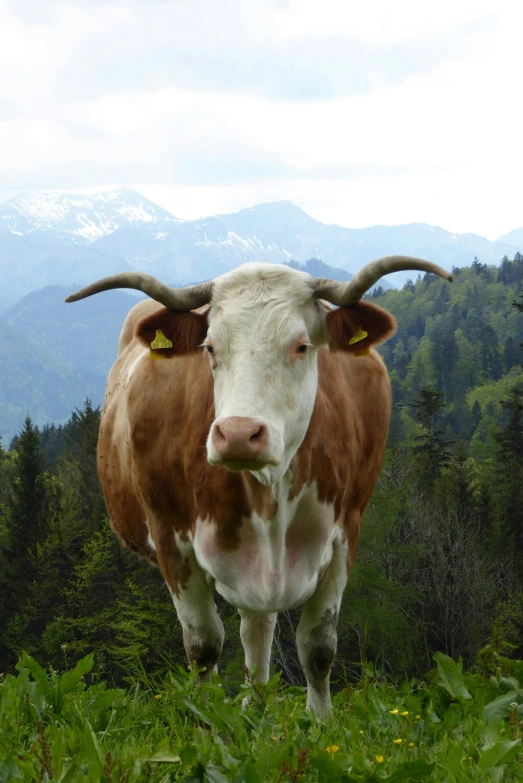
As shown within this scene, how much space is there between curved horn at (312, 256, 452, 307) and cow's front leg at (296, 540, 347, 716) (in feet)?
6.24

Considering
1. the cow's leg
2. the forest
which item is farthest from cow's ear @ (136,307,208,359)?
the forest

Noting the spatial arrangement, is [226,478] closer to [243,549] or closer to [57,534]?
[243,549]

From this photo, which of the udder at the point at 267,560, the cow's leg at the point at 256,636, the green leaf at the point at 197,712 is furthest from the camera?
the cow's leg at the point at 256,636

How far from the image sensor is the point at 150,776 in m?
3.34

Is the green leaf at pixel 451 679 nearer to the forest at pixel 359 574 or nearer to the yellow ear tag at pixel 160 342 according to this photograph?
the yellow ear tag at pixel 160 342

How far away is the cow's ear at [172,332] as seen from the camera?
5.57 meters

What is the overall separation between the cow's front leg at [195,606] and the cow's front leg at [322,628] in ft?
Result: 2.11

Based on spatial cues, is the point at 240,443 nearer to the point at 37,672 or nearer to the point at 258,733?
the point at 258,733

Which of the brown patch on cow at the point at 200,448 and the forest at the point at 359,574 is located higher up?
the brown patch on cow at the point at 200,448

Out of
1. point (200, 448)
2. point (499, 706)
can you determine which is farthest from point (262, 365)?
point (499, 706)

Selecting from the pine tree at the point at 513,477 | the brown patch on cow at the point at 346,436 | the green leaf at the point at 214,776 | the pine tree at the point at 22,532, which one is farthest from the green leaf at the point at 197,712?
the pine tree at the point at 513,477

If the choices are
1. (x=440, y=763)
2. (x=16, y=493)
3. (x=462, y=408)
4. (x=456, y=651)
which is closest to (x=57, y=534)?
(x=16, y=493)

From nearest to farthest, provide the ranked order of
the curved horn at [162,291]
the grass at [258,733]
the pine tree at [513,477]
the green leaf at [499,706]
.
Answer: the grass at [258,733] < the green leaf at [499,706] < the curved horn at [162,291] < the pine tree at [513,477]

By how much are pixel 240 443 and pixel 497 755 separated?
72.2 inches
